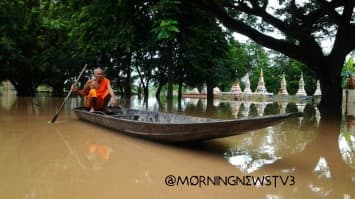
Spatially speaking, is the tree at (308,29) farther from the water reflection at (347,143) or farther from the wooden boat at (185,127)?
the wooden boat at (185,127)

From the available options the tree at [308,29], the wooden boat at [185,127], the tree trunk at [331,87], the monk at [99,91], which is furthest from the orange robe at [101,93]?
the tree trunk at [331,87]

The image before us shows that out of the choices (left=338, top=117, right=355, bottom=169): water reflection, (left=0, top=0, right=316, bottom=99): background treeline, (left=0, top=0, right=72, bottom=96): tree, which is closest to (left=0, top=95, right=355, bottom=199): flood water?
(left=338, top=117, right=355, bottom=169): water reflection

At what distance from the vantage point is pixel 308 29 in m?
13.1

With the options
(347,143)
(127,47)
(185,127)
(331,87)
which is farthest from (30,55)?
(347,143)

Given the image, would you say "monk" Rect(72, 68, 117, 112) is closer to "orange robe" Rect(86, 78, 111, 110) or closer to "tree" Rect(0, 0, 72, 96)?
"orange robe" Rect(86, 78, 111, 110)

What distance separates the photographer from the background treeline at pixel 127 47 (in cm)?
1095

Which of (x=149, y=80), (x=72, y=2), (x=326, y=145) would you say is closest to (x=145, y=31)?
(x=72, y=2)

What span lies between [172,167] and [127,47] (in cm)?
812

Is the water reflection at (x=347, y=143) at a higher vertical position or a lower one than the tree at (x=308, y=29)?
lower

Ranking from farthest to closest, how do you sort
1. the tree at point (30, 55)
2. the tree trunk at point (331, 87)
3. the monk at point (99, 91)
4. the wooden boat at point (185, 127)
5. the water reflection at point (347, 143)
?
1. the tree at point (30, 55)
2. the tree trunk at point (331, 87)
3. the monk at point (99, 91)
4. the water reflection at point (347, 143)
5. the wooden boat at point (185, 127)

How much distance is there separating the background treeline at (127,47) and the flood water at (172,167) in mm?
4015

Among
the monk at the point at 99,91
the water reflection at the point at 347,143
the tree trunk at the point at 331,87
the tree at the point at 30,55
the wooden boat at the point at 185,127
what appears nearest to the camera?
the wooden boat at the point at 185,127

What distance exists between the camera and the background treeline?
10945 mm

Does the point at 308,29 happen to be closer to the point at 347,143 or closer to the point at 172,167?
the point at 347,143
